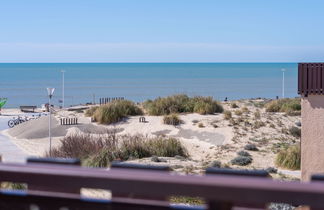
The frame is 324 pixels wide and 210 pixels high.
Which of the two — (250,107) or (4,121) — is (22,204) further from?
(4,121)

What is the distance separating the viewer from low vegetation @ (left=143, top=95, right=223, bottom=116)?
37.4 metres

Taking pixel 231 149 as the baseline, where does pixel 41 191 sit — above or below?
above

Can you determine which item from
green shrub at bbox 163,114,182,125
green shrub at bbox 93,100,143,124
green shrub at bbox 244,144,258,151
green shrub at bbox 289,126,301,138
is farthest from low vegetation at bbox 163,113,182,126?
green shrub at bbox 244,144,258,151

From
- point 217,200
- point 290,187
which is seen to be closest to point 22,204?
point 217,200

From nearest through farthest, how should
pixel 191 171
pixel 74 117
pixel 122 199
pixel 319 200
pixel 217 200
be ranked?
pixel 319 200
pixel 217 200
pixel 122 199
pixel 191 171
pixel 74 117

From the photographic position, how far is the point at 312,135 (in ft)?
58.9

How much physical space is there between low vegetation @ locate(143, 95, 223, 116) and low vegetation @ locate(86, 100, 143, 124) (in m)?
1.28

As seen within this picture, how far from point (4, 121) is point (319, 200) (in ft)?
143

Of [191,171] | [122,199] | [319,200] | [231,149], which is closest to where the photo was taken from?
[319,200]

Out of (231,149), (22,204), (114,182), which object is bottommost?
(231,149)

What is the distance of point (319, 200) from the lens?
230 cm

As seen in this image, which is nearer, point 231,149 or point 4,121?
point 231,149

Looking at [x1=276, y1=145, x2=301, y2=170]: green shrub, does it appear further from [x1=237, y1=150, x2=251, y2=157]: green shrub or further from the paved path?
the paved path

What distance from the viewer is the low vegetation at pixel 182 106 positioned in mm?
37375
